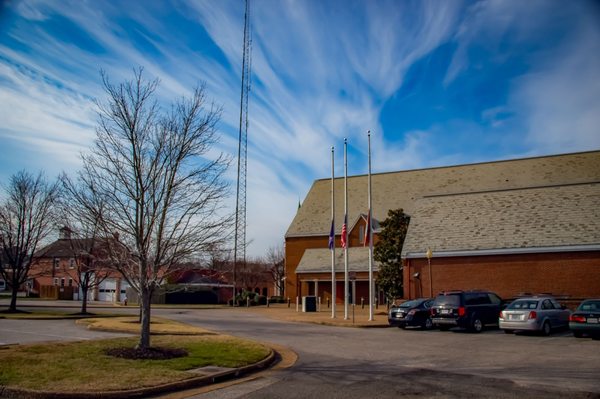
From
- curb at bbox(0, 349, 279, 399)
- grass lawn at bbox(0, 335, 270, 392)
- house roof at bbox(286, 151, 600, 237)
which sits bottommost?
curb at bbox(0, 349, 279, 399)

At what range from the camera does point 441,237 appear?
1406 inches

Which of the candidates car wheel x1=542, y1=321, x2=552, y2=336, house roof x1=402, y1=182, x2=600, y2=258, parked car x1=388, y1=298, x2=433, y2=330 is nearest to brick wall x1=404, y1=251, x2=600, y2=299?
house roof x1=402, y1=182, x2=600, y2=258

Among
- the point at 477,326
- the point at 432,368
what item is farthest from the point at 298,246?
the point at 432,368

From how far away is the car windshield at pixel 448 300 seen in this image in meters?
22.7

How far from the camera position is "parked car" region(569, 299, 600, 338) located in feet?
61.4

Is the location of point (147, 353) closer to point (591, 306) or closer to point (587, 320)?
point (587, 320)

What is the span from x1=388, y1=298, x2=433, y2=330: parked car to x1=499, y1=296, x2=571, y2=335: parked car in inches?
148

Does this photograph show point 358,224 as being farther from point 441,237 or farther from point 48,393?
point 48,393

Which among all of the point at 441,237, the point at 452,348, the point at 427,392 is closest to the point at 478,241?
the point at 441,237

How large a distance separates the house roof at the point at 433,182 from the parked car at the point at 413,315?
24174 millimetres

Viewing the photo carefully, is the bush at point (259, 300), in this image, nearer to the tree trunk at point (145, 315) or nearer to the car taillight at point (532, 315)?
the car taillight at point (532, 315)

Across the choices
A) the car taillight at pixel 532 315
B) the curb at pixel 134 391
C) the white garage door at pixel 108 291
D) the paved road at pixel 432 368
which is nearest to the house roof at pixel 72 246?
the curb at pixel 134 391

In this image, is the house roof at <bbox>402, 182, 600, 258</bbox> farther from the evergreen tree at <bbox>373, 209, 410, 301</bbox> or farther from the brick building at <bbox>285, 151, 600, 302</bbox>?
the evergreen tree at <bbox>373, 209, 410, 301</bbox>

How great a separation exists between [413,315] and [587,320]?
7377 mm
